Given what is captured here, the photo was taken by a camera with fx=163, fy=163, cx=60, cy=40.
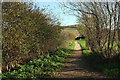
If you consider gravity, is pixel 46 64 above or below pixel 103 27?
below

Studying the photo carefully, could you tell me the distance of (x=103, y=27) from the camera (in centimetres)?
912

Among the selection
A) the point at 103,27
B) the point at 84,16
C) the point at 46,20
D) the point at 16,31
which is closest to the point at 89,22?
the point at 84,16

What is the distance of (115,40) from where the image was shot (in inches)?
347

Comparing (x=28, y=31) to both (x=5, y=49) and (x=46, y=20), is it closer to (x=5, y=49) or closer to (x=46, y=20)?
(x=5, y=49)

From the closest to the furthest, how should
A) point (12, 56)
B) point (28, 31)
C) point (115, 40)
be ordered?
point (12, 56), point (28, 31), point (115, 40)

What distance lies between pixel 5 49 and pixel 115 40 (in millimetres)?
5657

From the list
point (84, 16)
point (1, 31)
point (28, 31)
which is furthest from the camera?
point (84, 16)

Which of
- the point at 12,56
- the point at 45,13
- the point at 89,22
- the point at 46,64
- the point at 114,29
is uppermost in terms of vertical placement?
the point at 45,13

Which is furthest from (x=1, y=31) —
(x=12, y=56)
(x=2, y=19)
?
(x=12, y=56)

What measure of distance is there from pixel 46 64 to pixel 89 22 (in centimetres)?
473

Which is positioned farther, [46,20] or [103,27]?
[46,20]

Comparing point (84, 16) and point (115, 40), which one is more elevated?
point (84, 16)

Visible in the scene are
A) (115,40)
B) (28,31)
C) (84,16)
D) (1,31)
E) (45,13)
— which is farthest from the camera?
(45,13)

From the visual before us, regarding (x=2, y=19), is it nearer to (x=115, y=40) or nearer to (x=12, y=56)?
(x=12, y=56)
